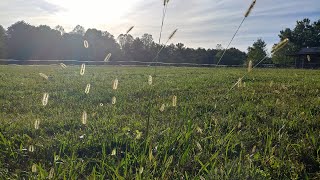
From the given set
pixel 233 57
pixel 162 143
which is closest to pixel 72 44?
pixel 233 57

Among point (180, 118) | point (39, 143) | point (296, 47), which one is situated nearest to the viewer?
point (39, 143)

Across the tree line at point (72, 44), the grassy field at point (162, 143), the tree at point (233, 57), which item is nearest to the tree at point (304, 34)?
the tree line at point (72, 44)

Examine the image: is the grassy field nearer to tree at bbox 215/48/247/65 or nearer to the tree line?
the tree line

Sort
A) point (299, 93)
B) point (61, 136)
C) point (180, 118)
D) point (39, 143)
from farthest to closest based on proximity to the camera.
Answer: point (299, 93)
point (180, 118)
point (61, 136)
point (39, 143)

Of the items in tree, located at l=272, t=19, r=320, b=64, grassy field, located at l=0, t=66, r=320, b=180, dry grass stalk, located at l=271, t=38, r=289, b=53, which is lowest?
grassy field, located at l=0, t=66, r=320, b=180

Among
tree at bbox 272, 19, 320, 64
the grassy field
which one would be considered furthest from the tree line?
the grassy field

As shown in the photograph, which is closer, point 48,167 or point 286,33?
point 48,167

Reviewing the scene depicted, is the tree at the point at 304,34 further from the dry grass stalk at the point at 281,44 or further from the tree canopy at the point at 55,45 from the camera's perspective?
the dry grass stalk at the point at 281,44

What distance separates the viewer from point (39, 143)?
12.3 feet

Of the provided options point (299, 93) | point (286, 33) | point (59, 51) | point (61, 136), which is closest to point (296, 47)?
point (286, 33)

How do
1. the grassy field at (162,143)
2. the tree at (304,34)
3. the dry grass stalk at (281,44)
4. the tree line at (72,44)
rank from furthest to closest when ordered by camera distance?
1. the tree at (304,34)
2. the tree line at (72,44)
3. the grassy field at (162,143)
4. the dry grass stalk at (281,44)

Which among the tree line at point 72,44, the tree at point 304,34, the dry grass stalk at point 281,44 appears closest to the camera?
the dry grass stalk at point 281,44

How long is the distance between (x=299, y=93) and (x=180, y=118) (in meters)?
4.25

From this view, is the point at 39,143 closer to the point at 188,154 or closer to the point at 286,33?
the point at 188,154
